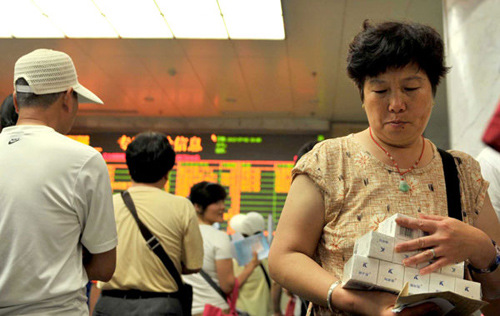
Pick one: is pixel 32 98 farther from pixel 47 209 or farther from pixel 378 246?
pixel 378 246

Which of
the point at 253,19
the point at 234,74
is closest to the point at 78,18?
the point at 253,19

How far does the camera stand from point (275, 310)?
505 centimetres

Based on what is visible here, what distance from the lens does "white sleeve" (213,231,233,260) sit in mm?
3798

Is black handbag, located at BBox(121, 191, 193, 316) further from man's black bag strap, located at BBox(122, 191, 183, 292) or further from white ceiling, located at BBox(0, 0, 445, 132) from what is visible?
white ceiling, located at BBox(0, 0, 445, 132)

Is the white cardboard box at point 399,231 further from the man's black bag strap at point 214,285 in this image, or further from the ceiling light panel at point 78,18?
the ceiling light panel at point 78,18

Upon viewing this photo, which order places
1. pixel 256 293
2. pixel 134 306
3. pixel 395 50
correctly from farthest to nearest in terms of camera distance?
pixel 256 293 < pixel 134 306 < pixel 395 50

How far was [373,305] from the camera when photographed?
46.6 inches

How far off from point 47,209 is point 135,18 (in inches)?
175

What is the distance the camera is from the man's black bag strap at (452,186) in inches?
57.1

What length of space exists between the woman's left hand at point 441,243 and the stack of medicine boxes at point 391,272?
15 mm

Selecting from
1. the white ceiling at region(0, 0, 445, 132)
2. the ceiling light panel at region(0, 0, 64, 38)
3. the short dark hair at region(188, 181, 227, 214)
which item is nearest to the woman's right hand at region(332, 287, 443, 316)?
the short dark hair at region(188, 181, 227, 214)

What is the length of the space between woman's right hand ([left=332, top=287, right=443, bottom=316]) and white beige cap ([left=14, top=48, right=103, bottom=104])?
4.27 feet

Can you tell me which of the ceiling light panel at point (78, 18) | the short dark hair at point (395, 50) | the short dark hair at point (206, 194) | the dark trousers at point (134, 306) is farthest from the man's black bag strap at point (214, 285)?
the ceiling light panel at point (78, 18)

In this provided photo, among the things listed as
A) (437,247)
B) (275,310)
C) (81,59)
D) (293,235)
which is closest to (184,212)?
(293,235)
